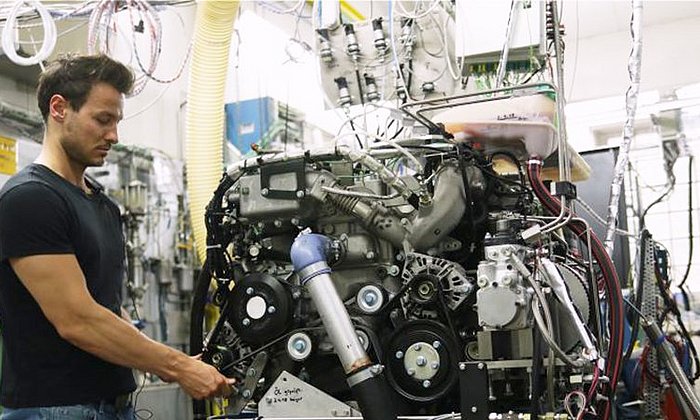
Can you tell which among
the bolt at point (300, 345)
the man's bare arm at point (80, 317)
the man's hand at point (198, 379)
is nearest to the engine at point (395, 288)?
the bolt at point (300, 345)

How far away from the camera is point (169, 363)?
5.77 ft

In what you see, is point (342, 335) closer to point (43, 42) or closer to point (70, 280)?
point (70, 280)

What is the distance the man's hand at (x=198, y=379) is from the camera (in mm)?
1792

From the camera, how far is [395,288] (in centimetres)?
208

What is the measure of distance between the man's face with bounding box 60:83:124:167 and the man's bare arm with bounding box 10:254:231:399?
315 mm

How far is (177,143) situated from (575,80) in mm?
3392

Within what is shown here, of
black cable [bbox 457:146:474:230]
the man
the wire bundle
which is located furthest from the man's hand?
the wire bundle

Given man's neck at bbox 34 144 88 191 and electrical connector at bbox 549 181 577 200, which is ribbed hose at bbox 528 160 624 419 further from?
man's neck at bbox 34 144 88 191

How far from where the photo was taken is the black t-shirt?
1.66 m

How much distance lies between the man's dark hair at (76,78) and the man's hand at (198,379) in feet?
2.37

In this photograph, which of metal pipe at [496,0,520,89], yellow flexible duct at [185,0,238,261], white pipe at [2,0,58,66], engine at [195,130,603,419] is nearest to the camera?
engine at [195,130,603,419]

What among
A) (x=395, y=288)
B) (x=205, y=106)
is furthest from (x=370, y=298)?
(x=205, y=106)

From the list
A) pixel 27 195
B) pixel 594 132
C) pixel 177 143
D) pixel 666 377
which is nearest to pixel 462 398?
pixel 27 195

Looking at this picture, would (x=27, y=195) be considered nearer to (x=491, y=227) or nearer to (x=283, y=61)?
(x=491, y=227)
